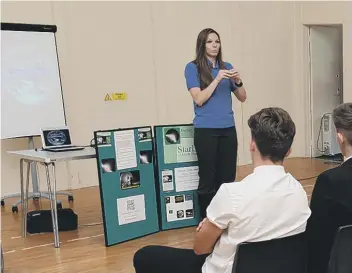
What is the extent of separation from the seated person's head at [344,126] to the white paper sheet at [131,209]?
6.12 feet

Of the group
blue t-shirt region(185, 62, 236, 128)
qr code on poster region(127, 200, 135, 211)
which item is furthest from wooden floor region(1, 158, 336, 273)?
blue t-shirt region(185, 62, 236, 128)

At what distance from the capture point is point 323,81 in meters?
7.08

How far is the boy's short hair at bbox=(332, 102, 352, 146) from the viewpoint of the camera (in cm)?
161

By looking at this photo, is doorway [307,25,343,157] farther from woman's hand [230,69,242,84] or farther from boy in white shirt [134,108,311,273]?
boy in white shirt [134,108,311,273]

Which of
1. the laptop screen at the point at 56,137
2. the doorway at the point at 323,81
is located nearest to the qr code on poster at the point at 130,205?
the laptop screen at the point at 56,137

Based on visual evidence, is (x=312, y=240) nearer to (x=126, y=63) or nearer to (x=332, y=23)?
(x=126, y=63)

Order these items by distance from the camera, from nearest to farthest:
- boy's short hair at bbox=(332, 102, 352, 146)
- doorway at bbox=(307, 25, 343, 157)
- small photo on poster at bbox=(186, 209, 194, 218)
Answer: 1. boy's short hair at bbox=(332, 102, 352, 146)
2. small photo on poster at bbox=(186, 209, 194, 218)
3. doorway at bbox=(307, 25, 343, 157)

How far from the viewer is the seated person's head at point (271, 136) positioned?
147 cm

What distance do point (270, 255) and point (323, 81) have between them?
6133 mm

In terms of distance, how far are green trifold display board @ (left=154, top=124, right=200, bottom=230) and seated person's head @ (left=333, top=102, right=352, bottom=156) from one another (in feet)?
6.14

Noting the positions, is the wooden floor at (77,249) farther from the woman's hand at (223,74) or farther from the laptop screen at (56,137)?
the woman's hand at (223,74)

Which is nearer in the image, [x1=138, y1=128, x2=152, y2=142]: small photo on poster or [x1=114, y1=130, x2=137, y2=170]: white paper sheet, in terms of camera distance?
[x1=114, y1=130, x2=137, y2=170]: white paper sheet

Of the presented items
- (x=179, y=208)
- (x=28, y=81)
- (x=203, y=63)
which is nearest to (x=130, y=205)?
(x=179, y=208)

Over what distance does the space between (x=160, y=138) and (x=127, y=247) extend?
0.80 meters
